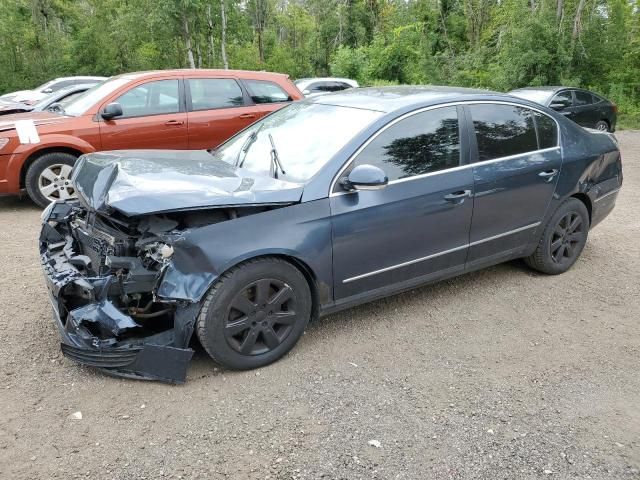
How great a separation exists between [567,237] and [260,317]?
3023 mm

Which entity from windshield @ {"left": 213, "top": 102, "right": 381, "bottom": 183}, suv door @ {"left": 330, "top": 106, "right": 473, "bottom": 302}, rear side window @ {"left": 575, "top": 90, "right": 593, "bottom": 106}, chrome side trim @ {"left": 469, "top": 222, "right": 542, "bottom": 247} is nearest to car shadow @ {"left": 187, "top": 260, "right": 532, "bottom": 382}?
suv door @ {"left": 330, "top": 106, "right": 473, "bottom": 302}

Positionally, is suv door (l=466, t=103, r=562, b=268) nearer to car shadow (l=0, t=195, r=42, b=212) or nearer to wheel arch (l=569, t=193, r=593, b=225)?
wheel arch (l=569, t=193, r=593, b=225)

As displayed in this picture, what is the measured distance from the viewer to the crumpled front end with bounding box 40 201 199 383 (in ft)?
10.1

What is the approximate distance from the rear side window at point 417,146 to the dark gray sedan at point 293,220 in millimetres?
11

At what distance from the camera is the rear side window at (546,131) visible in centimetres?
453

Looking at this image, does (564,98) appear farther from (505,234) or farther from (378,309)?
(378,309)

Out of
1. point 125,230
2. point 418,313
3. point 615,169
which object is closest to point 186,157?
point 125,230

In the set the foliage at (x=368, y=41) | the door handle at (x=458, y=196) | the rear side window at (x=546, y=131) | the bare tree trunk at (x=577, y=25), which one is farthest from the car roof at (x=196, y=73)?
the bare tree trunk at (x=577, y=25)

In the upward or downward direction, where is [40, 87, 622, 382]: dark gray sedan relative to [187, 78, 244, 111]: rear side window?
downward

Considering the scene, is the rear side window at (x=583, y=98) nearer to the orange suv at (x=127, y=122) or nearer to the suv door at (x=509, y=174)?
the orange suv at (x=127, y=122)

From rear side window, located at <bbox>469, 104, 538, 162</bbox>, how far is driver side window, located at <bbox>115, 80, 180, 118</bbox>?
4.41m

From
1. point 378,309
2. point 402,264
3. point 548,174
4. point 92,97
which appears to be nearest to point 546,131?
point 548,174

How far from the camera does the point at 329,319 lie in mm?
4066

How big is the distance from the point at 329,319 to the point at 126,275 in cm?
155
